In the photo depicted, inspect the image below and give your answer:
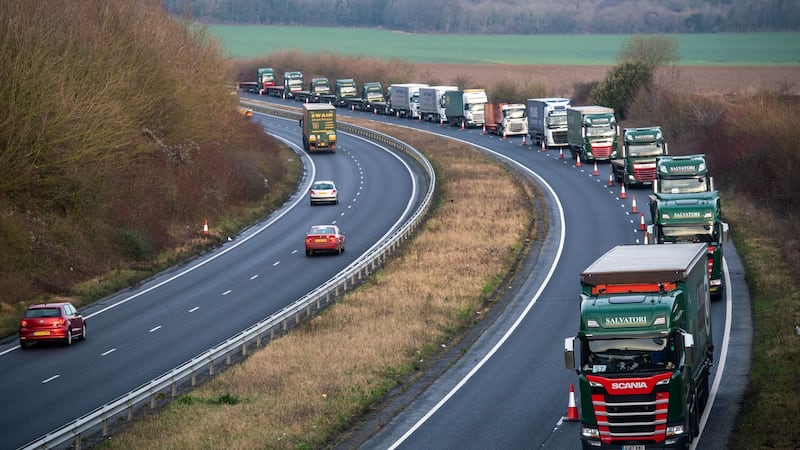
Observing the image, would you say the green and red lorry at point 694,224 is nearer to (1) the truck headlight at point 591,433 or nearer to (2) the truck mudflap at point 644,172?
(1) the truck headlight at point 591,433

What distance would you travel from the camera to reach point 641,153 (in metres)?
69.1

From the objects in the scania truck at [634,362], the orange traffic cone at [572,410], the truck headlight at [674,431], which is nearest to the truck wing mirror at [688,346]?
the scania truck at [634,362]

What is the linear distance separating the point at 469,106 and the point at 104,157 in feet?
207

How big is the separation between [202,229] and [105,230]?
9463 mm

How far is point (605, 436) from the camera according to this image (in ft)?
76.2

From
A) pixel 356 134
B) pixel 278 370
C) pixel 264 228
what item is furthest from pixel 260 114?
pixel 278 370

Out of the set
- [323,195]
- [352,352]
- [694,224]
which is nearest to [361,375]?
[352,352]

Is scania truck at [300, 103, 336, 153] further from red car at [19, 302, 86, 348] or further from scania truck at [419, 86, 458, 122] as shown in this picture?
red car at [19, 302, 86, 348]

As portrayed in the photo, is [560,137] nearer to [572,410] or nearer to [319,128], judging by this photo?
[319,128]

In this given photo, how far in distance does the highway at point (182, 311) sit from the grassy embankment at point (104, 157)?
2221 mm

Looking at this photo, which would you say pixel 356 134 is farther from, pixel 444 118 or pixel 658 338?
pixel 658 338

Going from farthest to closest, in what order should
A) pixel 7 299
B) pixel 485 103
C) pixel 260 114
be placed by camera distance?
pixel 260 114, pixel 485 103, pixel 7 299

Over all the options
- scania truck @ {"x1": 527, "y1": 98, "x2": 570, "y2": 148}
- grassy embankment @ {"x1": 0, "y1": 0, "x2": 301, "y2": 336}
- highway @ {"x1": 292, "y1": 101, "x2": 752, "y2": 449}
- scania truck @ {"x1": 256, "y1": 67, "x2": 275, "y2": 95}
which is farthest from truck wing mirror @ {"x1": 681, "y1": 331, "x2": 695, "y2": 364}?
scania truck @ {"x1": 256, "y1": 67, "x2": 275, "y2": 95}

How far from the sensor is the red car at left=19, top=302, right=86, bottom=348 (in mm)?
39094
